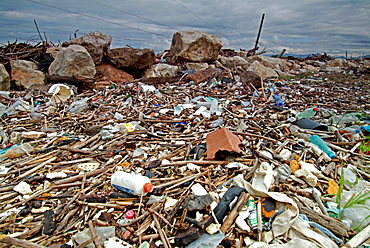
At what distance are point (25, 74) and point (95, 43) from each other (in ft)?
7.94

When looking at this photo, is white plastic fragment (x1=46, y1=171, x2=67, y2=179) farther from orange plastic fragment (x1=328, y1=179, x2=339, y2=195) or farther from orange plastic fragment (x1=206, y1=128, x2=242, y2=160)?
orange plastic fragment (x1=328, y1=179, x2=339, y2=195)

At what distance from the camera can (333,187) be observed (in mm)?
2072

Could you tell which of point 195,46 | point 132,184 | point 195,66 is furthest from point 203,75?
point 132,184

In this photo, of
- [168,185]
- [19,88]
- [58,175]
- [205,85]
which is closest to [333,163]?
[168,185]

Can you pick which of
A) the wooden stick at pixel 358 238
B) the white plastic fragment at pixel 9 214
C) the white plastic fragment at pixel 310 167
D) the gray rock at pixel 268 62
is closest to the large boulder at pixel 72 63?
the white plastic fragment at pixel 9 214

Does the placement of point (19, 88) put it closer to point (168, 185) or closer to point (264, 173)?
point (168, 185)

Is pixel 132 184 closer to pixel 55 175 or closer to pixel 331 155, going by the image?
pixel 55 175

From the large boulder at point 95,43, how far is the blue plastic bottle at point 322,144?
7.24 m

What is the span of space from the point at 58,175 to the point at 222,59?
10044 millimetres

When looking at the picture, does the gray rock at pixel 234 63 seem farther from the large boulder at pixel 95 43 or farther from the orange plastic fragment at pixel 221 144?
the orange plastic fragment at pixel 221 144

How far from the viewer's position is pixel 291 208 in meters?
1.66

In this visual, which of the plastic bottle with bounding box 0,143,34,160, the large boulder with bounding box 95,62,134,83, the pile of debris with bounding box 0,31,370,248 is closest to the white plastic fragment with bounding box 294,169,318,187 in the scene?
the pile of debris with bounding box 0,31,370,248

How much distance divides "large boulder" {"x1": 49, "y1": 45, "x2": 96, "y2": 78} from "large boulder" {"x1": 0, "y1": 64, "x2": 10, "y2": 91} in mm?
1145

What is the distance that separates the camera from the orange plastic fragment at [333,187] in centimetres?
203
